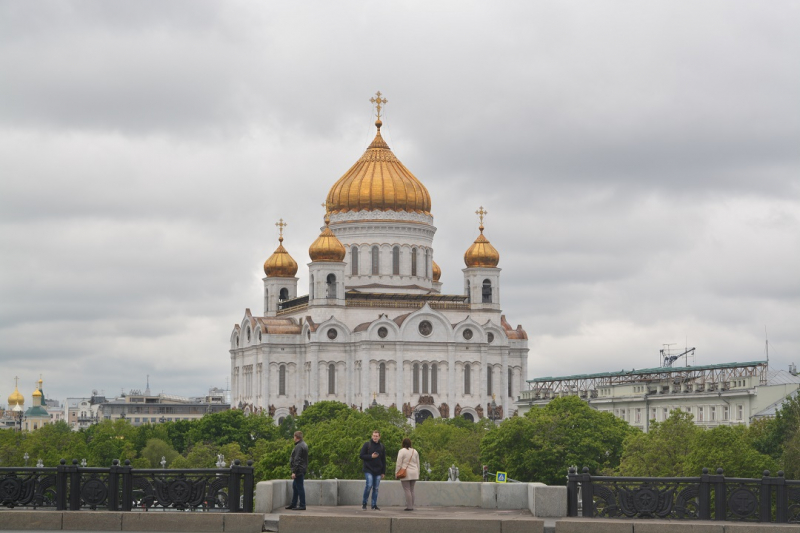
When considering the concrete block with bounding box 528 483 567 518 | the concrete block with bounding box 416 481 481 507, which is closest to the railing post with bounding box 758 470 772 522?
the concrete block with bounding box 528 483 567 518

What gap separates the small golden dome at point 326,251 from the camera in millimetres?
103750

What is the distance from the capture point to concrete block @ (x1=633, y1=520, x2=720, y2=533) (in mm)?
22906

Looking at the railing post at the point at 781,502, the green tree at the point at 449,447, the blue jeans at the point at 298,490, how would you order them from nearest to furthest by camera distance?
1. the railing post at the point at 781,502
2. the blue jeans at the point at 298,490
3. the green tree at the point at 449,447

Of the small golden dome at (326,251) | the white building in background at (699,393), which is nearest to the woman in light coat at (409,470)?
the white building in background at (699,393)

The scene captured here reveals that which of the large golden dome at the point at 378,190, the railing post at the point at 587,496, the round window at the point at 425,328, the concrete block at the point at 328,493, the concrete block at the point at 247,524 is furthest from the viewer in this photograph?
the large golden dome at the point at 378,190

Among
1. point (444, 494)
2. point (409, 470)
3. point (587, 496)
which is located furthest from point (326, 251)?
point (587, 496)

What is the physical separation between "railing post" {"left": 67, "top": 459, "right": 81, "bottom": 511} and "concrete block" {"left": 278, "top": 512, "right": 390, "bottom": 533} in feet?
10.3

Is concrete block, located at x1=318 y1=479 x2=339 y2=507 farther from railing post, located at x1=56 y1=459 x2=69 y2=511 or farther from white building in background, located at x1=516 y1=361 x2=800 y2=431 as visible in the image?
white building in background, located at x1=516 y1=361 x2=800 y2=431

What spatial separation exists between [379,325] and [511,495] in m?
77.5

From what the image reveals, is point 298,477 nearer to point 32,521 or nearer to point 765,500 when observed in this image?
point 32,521

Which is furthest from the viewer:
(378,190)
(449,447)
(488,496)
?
(378,190)

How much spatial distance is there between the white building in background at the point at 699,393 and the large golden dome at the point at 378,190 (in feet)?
60.6

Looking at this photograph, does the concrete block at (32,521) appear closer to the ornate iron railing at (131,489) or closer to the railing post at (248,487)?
the ornate iron railing at (131,489)

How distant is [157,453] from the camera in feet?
277
